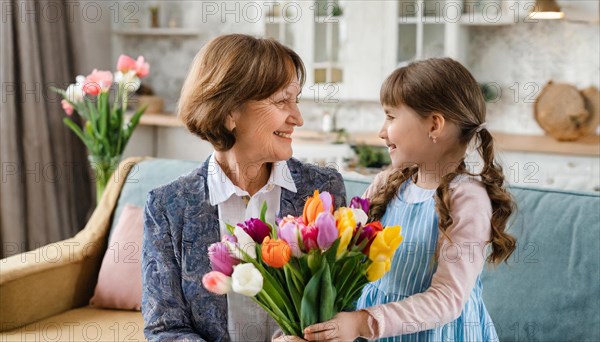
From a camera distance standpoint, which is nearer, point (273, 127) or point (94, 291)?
point (273, 127)

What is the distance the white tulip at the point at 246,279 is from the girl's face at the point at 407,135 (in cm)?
50

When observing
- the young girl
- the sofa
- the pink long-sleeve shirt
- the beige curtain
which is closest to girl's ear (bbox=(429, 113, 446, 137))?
the young girl

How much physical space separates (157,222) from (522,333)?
3.46ft

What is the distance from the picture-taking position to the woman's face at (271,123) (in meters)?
1.69

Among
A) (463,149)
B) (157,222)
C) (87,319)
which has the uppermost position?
(463,149)

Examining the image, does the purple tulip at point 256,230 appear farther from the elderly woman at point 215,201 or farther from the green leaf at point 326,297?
the elderly woman at point 215,201

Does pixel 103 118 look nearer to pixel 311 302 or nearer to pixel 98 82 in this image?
pixel 98 82

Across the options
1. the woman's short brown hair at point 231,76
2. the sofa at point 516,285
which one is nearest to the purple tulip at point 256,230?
the woman's short brown hair at point 231,76

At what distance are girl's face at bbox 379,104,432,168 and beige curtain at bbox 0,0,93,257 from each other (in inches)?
120

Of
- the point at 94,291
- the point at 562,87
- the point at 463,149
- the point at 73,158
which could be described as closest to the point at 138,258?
the point at 94,291

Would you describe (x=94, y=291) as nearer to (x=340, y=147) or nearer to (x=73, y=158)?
(x=340, y=147)

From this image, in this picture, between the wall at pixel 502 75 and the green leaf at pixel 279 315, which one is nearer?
the green leaf at pixel 279 315

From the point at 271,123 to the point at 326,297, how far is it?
44 centimetres

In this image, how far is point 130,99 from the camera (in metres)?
5.15
